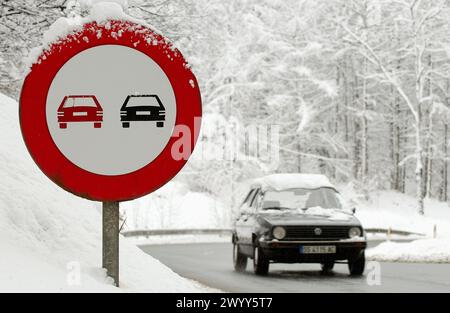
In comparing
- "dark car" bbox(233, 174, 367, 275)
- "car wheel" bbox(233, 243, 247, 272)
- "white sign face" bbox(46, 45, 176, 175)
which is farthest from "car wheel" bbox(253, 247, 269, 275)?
"white sign face" bbox(46, 45, 176, 175)

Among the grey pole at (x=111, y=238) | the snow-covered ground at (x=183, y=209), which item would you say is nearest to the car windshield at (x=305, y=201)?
the grey pole at (x=111, y=238)

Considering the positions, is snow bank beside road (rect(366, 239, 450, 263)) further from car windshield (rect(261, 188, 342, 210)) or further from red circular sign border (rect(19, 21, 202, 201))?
red circular sign border (rect(19, 21, 202, 201))

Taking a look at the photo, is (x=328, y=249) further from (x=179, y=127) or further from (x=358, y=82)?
(x=358, y=82)

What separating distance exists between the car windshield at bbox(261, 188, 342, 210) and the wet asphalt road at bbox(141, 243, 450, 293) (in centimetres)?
130

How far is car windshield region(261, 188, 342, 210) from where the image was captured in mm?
15469

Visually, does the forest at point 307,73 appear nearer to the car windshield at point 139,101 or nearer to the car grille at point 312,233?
the car grille at point 312,233

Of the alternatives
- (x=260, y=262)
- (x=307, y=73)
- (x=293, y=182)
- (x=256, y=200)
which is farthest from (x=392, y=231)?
(x=260, y=262)

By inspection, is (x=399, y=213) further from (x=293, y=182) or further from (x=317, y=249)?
(x=317, y=249)

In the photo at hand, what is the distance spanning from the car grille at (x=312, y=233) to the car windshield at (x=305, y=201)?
0.94 m

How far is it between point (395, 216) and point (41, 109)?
134ft

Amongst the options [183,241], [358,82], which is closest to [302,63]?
[358,82]

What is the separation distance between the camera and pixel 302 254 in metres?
14.4

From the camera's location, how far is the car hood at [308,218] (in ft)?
47.8

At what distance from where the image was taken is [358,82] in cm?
5791
